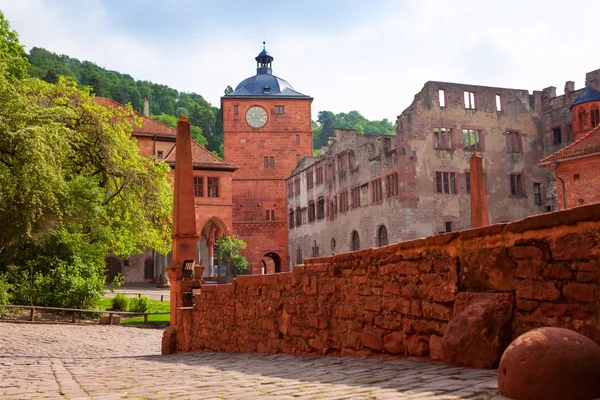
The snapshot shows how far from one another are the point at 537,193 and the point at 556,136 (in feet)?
13.1

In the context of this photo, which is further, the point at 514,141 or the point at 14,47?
the point at 514,141

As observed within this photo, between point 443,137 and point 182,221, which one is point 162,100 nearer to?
point 443,137

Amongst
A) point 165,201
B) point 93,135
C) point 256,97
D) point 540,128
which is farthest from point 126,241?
point 256,97

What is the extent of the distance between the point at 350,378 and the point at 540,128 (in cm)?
4235

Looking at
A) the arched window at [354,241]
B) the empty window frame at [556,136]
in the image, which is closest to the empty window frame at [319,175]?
the arched window at [354,241]

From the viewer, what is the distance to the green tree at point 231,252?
54.5 metres

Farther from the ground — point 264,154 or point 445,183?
point 264,154

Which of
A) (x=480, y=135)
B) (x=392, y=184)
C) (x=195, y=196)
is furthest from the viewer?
(x=195, y=196)

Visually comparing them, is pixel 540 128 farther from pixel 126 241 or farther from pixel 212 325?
pixel 212 325

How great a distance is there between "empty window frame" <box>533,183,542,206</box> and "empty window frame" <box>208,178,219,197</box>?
22849 millimetres

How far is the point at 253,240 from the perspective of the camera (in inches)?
2623

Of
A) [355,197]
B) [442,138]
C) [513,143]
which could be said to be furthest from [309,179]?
[513,143]

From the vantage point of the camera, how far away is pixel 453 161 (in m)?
42.1

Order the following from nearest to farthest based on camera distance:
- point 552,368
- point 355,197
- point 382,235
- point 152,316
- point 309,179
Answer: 1. point 552,368
2. point 152,316
3. point 382,235
4. point 355,197
5. point 309,179
